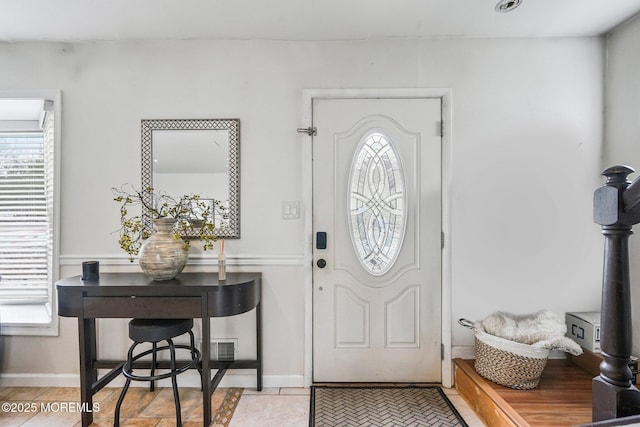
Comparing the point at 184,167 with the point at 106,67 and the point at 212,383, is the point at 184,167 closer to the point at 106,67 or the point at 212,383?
the point at 106,67

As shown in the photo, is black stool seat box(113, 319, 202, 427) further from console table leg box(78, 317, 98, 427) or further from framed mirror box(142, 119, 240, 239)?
framed mirror box(142, 119, 240, 239)

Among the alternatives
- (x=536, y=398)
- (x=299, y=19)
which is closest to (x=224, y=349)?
(x=536, y=398)

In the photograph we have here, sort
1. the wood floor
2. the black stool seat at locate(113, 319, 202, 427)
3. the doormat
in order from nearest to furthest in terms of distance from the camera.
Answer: the wood floor → the black stool seat at locate(113, 319, 202, 427) → the doormat

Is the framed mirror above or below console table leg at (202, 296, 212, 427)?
above

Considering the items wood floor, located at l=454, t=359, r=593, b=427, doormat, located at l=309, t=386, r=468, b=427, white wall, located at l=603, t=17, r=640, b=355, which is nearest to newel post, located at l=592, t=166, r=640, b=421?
wood floor, located at l=454, t=359, r=593, b=427

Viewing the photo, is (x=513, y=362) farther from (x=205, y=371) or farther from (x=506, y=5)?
(x=506, y=5)

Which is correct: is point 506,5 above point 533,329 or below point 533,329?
above

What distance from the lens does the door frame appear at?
8.13ft

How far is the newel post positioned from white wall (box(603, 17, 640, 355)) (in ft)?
5.46

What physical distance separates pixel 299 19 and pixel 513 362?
100 inches

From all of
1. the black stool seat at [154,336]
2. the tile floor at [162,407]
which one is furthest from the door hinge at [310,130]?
the tile floor at [162,407]

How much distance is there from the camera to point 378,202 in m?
2.51

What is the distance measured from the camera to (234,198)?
248 cm

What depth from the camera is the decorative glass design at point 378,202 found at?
250 cm
